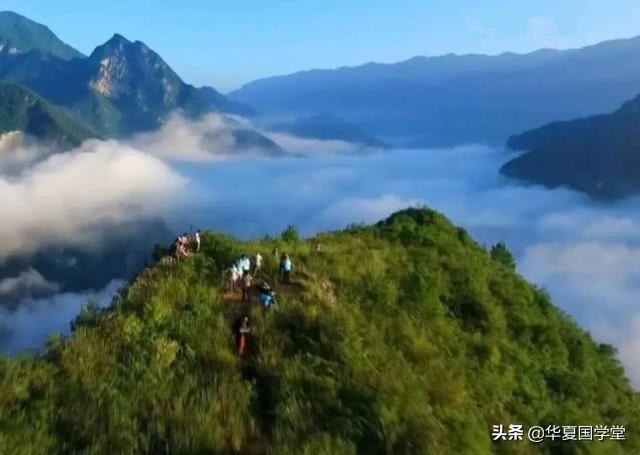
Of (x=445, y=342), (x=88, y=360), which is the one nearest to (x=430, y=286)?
(x=445, y=342)

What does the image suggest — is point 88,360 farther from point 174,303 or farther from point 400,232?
point 400,232

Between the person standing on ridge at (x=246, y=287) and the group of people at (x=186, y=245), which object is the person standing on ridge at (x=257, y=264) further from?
the group of people at (x=186, y=245)

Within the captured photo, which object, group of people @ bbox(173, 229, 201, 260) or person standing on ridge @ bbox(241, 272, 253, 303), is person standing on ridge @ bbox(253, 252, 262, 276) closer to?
person standing on ridge @ bbox(241, 272, 253, 303)

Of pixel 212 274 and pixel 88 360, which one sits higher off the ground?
pixel 212 274

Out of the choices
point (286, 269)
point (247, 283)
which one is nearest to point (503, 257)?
point (286, 269)

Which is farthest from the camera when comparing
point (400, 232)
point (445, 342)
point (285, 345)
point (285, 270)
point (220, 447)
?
point (400, 232)

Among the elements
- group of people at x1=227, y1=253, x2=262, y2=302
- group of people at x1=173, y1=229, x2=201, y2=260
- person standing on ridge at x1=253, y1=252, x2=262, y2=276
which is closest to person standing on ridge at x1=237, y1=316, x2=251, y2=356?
group of people at x1=227, y1=253, x2=262, y2=302
